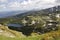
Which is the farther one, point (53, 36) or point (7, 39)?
point (7, 39)

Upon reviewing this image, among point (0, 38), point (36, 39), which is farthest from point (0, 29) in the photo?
point (36, 39)

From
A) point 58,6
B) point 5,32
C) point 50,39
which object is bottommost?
point 58,6

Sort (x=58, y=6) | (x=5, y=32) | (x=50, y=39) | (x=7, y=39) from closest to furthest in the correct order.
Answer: (x=50, y=39)
(x=7, y=39)
(x=5, y=32)
(x=58, y=6)

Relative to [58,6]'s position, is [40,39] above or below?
above

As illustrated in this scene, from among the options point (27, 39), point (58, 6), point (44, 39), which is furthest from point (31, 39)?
point (58, 6)

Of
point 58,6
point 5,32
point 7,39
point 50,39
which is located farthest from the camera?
point 58,6

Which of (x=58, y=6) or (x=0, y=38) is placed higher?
(x=0, y=38)

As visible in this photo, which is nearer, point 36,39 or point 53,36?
point 53,36

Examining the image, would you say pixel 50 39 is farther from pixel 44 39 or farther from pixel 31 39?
pixel 31 39

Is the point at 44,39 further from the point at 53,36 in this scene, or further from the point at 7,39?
the point at 7,39
